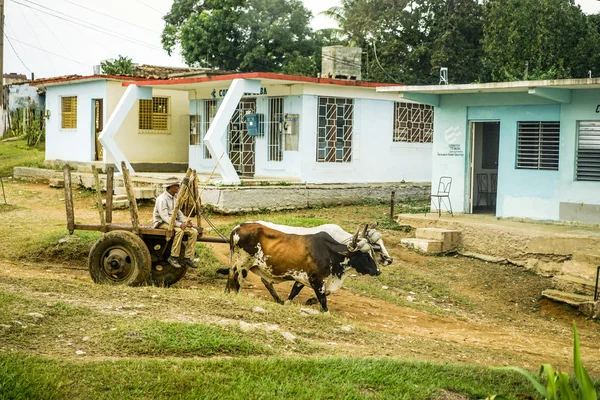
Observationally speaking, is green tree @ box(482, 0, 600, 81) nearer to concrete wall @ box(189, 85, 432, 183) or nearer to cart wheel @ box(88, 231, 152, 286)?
concrete wall @ box(189, 85, 432, 183)

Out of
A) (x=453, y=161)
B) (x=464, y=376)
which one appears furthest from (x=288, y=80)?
(x=464, y=376)

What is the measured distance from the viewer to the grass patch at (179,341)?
711cm

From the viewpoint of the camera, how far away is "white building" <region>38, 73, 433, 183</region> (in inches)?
834

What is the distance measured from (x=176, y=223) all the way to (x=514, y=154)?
8.38 metres

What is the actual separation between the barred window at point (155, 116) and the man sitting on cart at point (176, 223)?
565 inches

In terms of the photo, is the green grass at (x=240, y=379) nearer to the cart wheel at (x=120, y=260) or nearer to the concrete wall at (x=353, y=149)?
the cart wheel at (x=120, y=260)

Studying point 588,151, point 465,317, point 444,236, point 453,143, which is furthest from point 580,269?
point 453,143

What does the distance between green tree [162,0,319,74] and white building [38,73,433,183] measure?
480 inches

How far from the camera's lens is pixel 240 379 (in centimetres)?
638

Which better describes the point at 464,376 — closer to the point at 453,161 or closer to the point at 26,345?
the point at 26,345

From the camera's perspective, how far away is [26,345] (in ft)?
22.7

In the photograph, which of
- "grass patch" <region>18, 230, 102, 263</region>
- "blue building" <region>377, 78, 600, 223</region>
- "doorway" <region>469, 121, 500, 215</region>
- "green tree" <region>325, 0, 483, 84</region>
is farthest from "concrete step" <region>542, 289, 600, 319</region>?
"green tree" <region>325, 0, 483, 84</region>

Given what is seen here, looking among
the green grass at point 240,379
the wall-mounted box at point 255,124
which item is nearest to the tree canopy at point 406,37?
the wall-mounted box at point 255,124

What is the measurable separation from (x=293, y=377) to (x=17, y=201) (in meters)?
16.1
